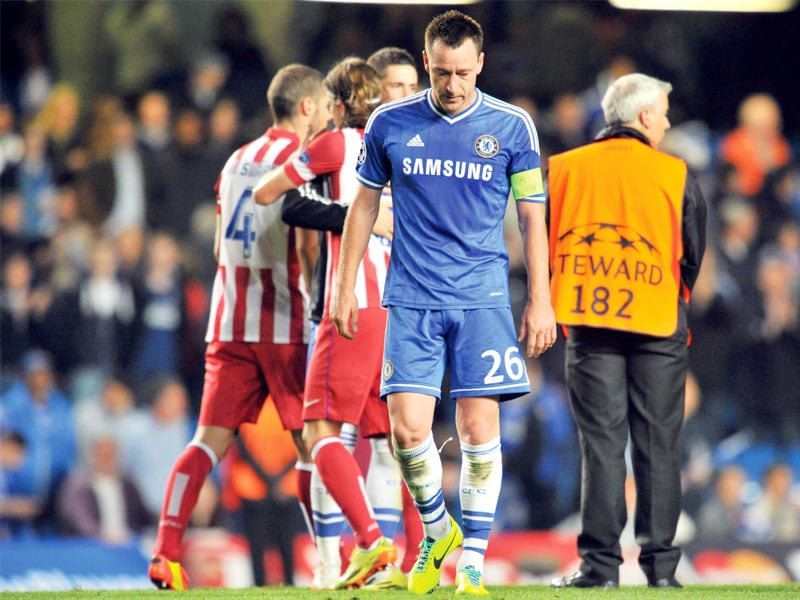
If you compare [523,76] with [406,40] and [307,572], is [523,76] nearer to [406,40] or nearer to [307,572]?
[406,40]

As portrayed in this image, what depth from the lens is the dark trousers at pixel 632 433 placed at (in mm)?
5402

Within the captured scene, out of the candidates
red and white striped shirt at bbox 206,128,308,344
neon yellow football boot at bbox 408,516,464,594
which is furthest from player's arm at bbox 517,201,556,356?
red and white striped shirt at bbox 206,128,308,344

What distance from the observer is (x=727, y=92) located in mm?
12000

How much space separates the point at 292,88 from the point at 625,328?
5.94 feet

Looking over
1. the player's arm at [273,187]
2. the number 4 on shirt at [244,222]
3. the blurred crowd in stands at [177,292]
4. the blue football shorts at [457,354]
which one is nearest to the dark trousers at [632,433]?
the blue football shorts at [457,354]

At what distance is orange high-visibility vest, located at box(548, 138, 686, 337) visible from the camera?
5.39m

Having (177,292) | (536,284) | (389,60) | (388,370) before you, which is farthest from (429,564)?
(177,292)

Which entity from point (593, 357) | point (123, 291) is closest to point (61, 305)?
point (123, 291)

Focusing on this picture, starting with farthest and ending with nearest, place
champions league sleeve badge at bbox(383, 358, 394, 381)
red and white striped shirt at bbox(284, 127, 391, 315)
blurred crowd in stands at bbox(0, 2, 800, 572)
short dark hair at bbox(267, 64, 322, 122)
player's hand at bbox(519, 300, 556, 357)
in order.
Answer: blurred crowd in stands at bbox(0, 2, 800, 572) → short dark hair at bbox(267, 64, 322, 122) → red and white striped shirt at bbox(284, 127, 391, 315) → champions league sleeve badge at bbox(383, 358, 394, 381) → player's hand at bbox(519, 300, 556, 357)

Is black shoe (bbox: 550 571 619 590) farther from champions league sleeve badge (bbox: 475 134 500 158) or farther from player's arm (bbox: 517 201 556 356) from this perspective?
champions league sleeve badge (bbox: 475 134 500 158)

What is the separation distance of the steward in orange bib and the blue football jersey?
3.16 feet

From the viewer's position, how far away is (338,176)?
17.6 feet

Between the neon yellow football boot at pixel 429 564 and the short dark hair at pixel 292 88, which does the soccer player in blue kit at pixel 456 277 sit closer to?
the neon yellow football boot at pixel 429 564

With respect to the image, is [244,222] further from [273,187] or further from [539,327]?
[539,327]
